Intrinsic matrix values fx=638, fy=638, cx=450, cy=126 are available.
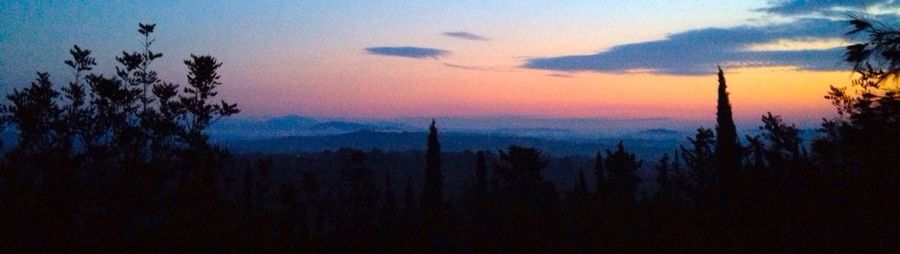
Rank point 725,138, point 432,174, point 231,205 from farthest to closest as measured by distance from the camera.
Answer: point 432,174
point 725,138
point 231,205

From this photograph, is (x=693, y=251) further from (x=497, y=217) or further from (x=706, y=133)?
(x=706, y=133)

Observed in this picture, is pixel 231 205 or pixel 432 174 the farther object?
pixel 432 174

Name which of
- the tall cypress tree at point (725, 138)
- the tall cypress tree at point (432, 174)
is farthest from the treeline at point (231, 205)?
the tall cypress tree at point (432, 174)

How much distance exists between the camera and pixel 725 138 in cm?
3531

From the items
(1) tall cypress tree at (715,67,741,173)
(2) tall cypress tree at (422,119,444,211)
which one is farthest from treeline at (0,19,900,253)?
(2) tall cypress tree at (422,119,444,211)

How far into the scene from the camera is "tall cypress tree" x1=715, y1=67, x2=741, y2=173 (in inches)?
1361

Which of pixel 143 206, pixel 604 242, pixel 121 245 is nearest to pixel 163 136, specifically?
pixel 143 206

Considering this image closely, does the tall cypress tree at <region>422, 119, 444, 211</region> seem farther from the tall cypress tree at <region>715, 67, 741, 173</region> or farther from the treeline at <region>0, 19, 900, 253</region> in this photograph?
the tall cypress tree at <region>715, 67, 741, 173</region>

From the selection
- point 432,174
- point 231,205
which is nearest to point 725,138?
point 432,174

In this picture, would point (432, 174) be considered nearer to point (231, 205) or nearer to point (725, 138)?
point (725, 138)

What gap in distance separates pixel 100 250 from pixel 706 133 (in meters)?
38.2

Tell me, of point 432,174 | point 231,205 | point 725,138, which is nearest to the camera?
Result: point 231,205

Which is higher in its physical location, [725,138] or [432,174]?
[725,138]

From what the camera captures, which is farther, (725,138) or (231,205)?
(725,138)
